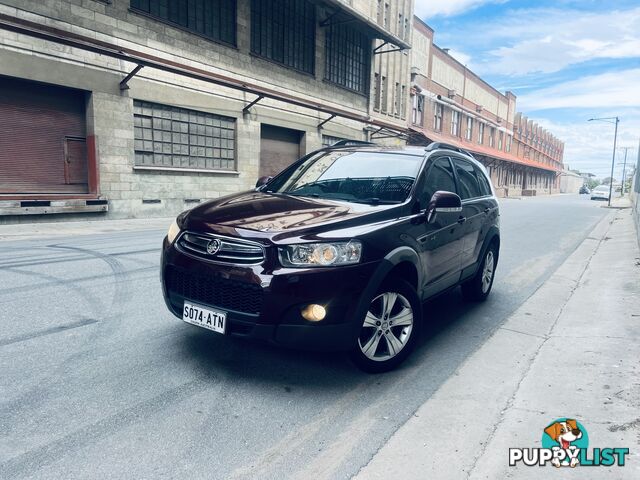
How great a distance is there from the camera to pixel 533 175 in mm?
72750

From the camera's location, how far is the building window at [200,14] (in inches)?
600

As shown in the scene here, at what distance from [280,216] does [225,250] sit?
1.61 ft

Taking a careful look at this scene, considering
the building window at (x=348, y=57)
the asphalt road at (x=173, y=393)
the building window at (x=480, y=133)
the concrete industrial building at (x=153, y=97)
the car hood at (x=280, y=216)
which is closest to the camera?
the asphalt road at (x=173, y=393)

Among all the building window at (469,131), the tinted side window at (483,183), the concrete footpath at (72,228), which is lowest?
the concrete footpath at (72,228)

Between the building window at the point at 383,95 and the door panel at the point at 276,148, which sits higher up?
the building window at the point at 383,95

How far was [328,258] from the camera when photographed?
317 cm

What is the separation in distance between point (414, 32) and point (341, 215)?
34.5 m

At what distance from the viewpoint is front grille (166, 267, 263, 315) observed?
123 inches

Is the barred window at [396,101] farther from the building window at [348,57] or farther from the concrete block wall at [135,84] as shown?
the concrete block wall at [135,84]

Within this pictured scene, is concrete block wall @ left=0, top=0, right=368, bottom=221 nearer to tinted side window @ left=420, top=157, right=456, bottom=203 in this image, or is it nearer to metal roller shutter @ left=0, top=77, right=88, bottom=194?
metal roller shutter @ left=0, top=77, right=88, bottom=194

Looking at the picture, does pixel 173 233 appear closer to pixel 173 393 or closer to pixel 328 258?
pixel 173 393

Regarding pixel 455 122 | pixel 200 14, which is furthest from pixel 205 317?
pixel 455 122

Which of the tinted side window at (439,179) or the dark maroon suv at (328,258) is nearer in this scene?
the dark maroon suv at (328,258)

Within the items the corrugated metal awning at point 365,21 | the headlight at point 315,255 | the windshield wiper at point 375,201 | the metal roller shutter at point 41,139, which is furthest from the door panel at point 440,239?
the corrugated metal awning at point 365,21
